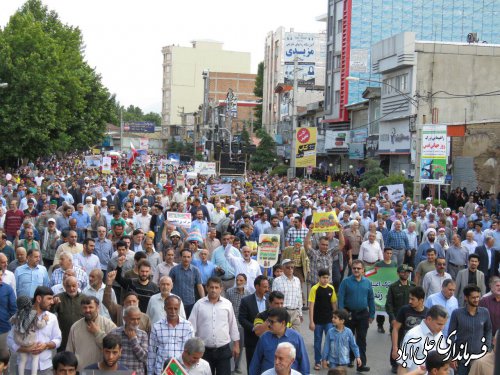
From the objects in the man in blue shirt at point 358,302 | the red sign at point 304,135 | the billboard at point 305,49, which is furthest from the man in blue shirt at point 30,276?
the billboard at point 305,49

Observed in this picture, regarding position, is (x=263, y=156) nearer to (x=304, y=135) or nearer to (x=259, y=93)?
(x=304, y=135)

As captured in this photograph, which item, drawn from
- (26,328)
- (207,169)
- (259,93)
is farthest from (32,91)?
(259,93)

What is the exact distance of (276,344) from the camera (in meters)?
7.79

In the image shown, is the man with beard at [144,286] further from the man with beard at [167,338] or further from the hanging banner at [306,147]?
the hanging banner at [306,147]

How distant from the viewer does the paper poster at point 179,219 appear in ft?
59.7

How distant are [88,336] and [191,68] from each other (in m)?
172

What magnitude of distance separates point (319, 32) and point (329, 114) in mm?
33712

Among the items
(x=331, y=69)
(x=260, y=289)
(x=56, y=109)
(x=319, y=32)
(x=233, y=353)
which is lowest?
(x=233, y=353)

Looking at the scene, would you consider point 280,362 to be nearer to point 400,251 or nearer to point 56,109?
point 400,251

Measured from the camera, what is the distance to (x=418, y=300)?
9.80 m

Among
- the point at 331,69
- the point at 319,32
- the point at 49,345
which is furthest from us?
the point at 319,32

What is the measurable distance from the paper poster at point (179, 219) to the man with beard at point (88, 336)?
989 cm

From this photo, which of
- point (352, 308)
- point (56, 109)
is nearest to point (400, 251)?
point (352, 308)

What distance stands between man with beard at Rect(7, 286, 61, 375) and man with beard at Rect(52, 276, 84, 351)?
0.64 metres
